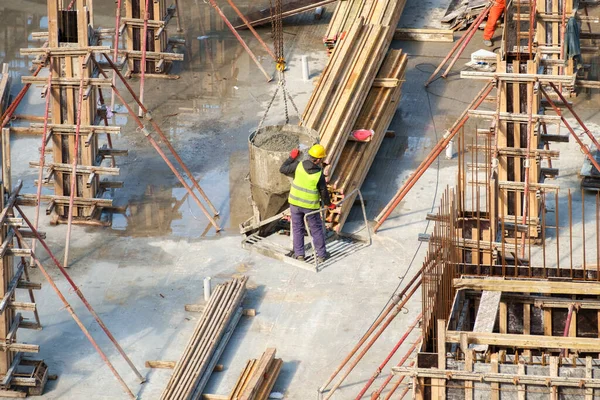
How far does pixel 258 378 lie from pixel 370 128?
7.51 m

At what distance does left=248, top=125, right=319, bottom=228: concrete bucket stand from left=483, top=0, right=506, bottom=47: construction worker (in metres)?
7.84

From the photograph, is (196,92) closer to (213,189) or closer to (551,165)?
(213,189)

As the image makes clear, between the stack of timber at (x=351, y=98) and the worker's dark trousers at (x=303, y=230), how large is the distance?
0.96 meters

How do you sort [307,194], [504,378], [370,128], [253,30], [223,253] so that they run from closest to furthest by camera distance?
[504,378] → [307,194] → [223,253] → [370,128] → [253,30]

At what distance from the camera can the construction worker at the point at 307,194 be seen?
2255 centimetres

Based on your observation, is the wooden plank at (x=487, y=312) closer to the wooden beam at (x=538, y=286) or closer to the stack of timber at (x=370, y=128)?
the wooden beam at (x=538, y=286)

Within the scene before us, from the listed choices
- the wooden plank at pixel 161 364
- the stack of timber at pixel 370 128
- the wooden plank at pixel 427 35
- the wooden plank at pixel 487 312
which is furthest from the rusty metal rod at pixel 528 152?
the wooden plank at pixel 427 35

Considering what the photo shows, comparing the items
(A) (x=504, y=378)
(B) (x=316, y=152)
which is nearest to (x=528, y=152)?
(B) (x=316, y=152)

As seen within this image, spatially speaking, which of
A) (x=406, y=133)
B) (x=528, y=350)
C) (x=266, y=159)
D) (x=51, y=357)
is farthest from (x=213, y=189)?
(x=528, y=350)

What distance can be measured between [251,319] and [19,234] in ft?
13.2

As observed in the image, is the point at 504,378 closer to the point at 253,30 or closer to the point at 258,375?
the point at 258,375

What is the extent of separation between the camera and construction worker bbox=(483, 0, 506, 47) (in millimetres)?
30969

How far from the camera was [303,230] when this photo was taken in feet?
75.8

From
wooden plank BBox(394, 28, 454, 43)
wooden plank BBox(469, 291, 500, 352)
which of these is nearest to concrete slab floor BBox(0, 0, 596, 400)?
wooden plank BBox(394, 28, 454, 43)
